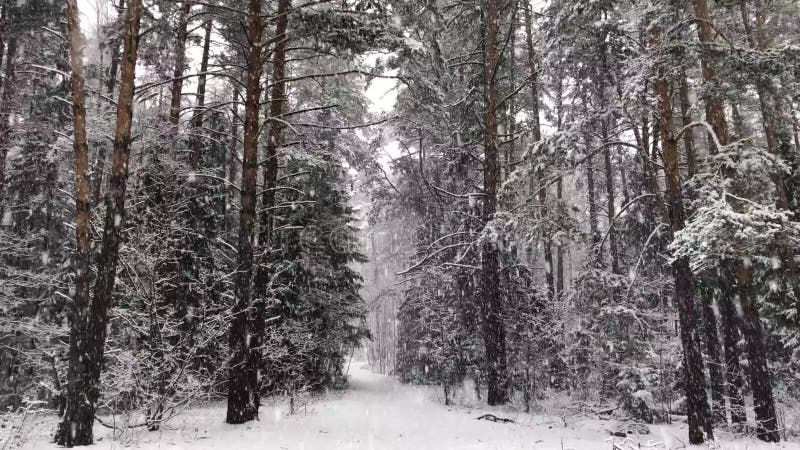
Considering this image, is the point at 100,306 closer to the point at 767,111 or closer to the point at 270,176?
the point at 270,176

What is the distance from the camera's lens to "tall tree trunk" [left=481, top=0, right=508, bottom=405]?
1412cm

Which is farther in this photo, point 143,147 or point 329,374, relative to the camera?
point 329,374

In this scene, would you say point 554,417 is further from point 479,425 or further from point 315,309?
point 315,309

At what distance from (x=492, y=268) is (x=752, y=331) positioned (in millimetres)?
6660

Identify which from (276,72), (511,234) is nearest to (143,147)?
(276,72)

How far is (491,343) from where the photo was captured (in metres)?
14.1

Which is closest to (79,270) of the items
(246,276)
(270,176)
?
(246,276)

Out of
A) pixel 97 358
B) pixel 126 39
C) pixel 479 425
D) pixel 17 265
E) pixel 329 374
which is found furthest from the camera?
pixel 329 374

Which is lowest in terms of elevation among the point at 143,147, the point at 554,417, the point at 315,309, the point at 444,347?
the point at 554,417

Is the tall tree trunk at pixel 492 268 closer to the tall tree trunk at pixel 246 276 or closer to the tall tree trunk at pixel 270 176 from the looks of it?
the tall tree trunk at pixel 270 176

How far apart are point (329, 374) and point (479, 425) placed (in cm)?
1116

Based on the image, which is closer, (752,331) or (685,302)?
(685,302)

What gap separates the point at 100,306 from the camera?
23.8 ft

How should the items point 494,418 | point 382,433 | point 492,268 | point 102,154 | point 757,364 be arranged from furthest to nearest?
point 102,154, point 492,268, point 494,418, point 757,364, point 382,433
